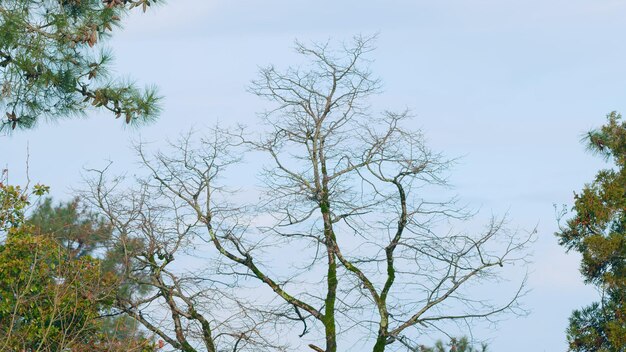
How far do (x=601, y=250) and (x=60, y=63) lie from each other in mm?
10270

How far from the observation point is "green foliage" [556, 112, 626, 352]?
740 inches

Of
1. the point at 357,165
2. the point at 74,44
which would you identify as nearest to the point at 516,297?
the point at 357,165

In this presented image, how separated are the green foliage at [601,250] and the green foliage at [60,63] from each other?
8583 mm

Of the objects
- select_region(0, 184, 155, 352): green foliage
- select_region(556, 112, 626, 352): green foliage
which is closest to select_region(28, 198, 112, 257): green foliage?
select_region(0, 184, 155, 352): green foliage

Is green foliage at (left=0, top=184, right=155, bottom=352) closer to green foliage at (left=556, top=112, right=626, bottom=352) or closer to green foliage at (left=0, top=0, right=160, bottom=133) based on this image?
green foliage at (left=0, top=0, right=160, bottom=133)

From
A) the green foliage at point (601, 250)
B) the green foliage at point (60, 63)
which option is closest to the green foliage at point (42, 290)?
the green foliage at point (60, 63)

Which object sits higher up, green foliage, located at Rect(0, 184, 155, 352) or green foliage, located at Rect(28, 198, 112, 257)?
green foliage, located at Rect(28, 198, 112, 257)

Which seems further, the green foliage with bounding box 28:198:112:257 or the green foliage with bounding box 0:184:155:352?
the green foliage with bounding box 28:198:112:257

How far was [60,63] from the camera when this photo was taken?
607 inches

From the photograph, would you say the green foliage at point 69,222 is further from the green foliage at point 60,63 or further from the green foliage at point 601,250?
the green foliage at point 601,250

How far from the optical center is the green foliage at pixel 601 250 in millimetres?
18797

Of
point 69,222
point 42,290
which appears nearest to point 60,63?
point 42,290

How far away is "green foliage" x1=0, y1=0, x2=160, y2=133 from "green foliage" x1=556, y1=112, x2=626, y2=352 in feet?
28.2

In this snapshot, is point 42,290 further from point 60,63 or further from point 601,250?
point 601,250
